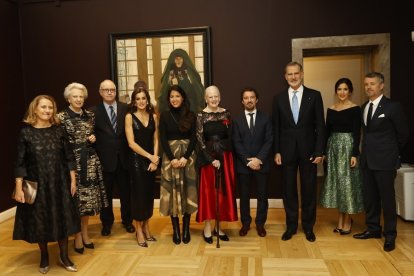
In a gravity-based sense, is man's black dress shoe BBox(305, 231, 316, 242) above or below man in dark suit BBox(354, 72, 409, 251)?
below

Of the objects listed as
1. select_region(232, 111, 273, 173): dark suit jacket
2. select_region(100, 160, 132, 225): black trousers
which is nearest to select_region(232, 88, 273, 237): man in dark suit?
select_region(232, 111, 273, 173): dark suit jacket

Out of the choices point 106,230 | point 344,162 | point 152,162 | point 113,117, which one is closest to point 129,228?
point 106,230

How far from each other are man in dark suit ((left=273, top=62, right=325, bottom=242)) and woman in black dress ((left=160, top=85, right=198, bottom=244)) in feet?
2.82

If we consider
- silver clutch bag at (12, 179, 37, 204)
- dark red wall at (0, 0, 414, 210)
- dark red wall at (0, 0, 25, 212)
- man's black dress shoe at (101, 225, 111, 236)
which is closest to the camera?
silver clutch bag at (12, 179, 37, 204)

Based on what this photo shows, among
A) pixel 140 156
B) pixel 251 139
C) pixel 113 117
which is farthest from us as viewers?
pixel 113 117

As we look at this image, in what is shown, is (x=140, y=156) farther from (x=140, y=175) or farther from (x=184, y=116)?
(x=184, y=116)

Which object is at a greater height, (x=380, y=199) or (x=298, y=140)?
(x=298, y=140)

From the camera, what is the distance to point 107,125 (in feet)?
11.7

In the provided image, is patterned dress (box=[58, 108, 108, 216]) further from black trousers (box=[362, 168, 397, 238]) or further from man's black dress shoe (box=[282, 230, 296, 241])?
black trousers (box=[362, 168, 397, 238])

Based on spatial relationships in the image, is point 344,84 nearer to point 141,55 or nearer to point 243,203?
point 243,203

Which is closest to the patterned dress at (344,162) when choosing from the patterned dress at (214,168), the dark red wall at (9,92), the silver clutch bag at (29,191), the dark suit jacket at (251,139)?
the dark suit jacket at (251,139)

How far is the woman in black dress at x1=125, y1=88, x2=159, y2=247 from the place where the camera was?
3.30 metres

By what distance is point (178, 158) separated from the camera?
3.37m

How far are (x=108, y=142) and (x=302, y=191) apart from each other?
1958 millimetres
